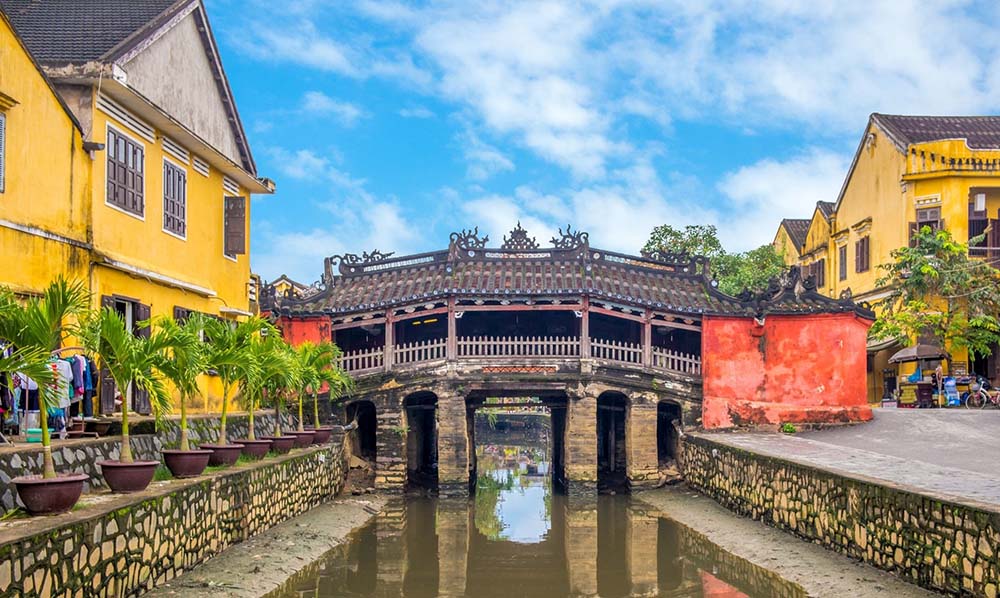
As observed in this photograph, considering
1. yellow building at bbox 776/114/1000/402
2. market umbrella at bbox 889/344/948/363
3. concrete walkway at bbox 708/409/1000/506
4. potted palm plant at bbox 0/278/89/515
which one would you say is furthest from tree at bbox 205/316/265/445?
yellow building at bbox 776/114/1000/402

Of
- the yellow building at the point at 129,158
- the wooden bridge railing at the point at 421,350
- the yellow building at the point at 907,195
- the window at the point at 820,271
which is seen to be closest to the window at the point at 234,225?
the yellow building at the point at 129,158

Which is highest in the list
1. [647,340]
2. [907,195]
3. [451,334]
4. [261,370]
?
[907,195]

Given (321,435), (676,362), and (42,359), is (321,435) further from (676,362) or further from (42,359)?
(42,359)

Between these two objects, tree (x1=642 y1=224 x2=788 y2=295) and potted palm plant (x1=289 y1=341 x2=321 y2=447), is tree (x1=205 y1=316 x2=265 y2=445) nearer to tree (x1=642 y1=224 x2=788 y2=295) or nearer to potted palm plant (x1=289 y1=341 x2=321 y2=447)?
potted palm plant (x1=289 y1=341 x2=321 y2=447)

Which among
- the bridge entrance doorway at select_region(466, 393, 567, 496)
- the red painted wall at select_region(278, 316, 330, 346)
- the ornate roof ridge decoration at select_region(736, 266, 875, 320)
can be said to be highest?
the ornate roof ridge decoration at select_region(736, 266, 875, 320)

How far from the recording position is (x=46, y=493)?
328 inches

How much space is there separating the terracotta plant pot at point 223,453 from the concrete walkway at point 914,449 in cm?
805

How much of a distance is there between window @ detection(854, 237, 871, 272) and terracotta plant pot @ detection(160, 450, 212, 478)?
84.7 ft

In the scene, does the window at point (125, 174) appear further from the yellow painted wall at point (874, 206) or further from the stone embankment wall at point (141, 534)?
the yellow painted wall at point (874, 206)

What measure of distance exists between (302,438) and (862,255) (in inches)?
832

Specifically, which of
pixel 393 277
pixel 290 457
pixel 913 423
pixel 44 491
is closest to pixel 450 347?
pixel 393 277

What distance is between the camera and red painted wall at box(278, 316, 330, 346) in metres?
24.2

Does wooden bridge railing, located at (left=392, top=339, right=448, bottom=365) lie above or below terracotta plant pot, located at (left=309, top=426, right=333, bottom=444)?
above

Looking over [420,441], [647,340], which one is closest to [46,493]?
[647,340]
